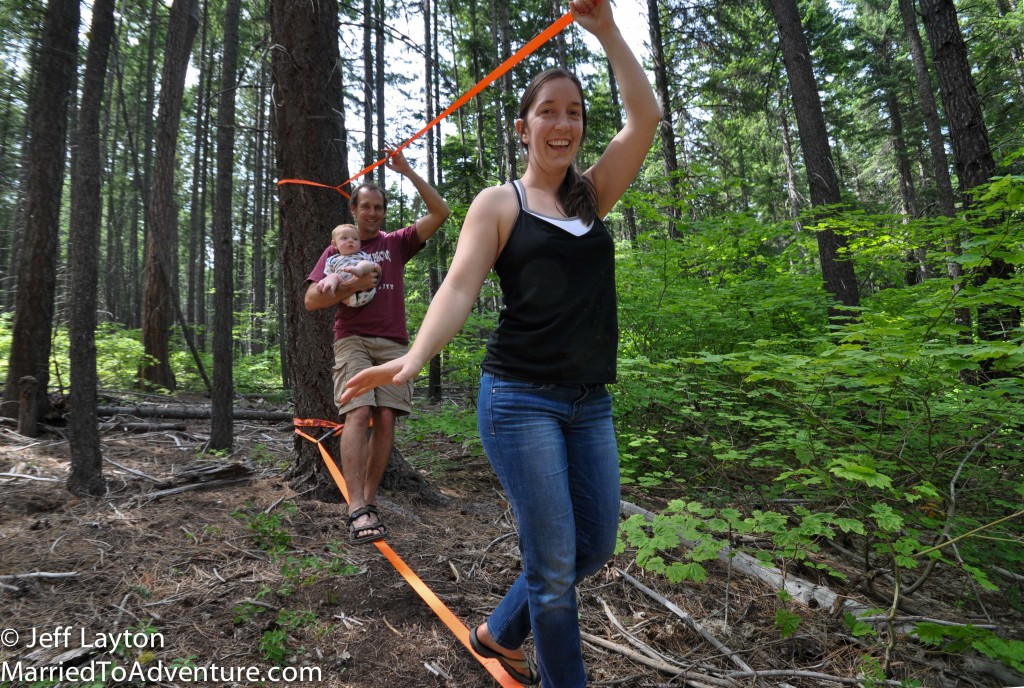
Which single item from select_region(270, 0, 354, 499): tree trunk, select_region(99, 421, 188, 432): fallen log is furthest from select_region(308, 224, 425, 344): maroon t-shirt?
select_region(99, 421, 188, 432): fallen log

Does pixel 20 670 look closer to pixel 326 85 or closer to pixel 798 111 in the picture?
pixel 326 85

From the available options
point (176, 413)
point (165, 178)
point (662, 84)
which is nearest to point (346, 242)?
point (176, 413)

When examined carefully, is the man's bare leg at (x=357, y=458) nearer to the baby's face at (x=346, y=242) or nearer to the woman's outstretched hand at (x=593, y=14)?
the baby's face at (x=346, y=242)

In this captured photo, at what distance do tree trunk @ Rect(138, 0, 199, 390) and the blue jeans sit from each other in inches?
352

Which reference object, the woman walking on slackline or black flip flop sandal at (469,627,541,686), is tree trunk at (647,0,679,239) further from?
black flip flop sandal at (469,627,541,686)

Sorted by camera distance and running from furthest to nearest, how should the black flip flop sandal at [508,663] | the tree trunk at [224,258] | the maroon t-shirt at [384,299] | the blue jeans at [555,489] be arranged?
the tree trunk at [224,258]
the maroon t-shirt at [384,299]
the black flip flop sandal at [508,663]
the blue jeans at [555,489]

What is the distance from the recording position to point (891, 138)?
20.9 meters

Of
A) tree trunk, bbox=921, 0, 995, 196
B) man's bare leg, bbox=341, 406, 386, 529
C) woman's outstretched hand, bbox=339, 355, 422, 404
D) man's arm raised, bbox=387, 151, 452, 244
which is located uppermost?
tree trunk, bbox=921, 0, 995, 196

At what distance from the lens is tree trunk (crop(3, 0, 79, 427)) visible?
555 centimetres

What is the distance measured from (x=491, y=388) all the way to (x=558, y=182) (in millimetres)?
772

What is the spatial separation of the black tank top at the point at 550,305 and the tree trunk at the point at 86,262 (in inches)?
128

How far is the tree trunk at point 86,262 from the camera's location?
3520 mm

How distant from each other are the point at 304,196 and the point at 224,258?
1908mm

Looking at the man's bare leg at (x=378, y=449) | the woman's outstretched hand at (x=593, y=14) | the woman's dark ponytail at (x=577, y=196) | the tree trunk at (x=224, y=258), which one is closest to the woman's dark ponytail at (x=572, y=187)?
the woman's dark ponytail at (x=577, y=196)
